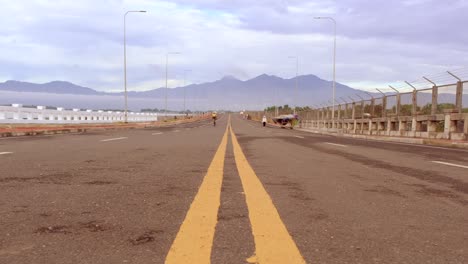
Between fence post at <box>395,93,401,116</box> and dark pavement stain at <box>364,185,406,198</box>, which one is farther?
fence post at <box>395,93,401,116</box>

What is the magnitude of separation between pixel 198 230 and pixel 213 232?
0.14 m

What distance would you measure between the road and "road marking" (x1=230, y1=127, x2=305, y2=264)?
0.01 m

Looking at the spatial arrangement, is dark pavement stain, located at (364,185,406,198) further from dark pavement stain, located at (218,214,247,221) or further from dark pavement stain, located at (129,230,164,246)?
dark pavement stain, located at (129,230,164,246)

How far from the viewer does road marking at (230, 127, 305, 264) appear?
10.7 feet

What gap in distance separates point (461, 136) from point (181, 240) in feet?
64.4

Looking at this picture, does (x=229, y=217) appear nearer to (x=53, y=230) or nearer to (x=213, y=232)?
(x=213, y=232)

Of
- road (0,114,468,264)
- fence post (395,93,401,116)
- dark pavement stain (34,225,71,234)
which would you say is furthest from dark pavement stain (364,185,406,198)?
fence post (395,93,401,116)

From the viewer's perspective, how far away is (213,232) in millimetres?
3906

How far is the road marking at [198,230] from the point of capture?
→ 3262mm

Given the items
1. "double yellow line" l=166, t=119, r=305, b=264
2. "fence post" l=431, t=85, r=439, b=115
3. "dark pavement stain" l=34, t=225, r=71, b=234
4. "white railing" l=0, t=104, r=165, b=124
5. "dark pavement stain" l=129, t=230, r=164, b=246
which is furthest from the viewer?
"white railing" l=0, t=104, r=165, b=124

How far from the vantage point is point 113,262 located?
3176 mm

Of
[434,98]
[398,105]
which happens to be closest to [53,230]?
[434,98]

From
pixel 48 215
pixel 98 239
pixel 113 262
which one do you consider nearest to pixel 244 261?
pixel 113 262

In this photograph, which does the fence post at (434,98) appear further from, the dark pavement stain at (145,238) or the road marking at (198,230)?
the dark pavement stain at (145,238)
